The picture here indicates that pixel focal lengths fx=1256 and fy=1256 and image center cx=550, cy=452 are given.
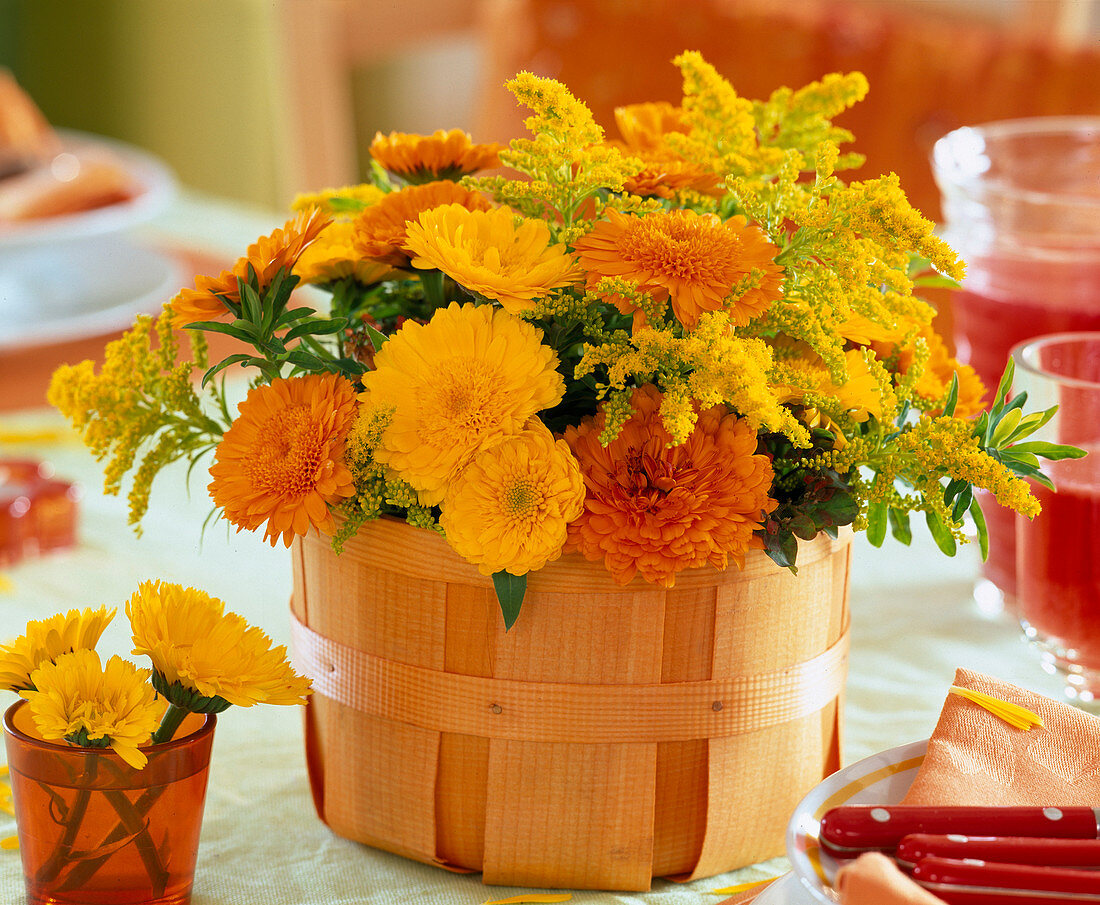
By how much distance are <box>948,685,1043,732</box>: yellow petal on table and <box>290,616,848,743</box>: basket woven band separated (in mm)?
66

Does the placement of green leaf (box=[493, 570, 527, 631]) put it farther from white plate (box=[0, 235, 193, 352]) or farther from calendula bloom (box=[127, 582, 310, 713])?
white plate (box=[0, 235, 193, 352])

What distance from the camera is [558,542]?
1.48 ft

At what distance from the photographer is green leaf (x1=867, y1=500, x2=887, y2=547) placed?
1.65 ft

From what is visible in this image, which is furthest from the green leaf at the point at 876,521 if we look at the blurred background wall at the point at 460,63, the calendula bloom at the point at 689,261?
the blurred background wall at the point at 460,63

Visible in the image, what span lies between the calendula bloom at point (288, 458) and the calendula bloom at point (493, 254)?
65 millimetres

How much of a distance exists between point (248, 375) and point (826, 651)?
2.50 ft

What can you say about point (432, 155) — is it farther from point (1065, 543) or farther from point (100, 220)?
point (100, 220)

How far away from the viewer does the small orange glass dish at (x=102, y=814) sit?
46 centimetres

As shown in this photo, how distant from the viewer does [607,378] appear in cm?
50

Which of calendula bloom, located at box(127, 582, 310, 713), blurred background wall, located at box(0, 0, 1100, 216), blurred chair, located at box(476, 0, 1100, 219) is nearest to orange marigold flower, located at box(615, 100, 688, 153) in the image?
calendula bloom, located at box(127, 582, 310, 713)

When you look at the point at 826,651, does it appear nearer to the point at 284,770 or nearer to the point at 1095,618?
the point at 1095,618

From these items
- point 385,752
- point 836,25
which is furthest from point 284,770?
point 836,25

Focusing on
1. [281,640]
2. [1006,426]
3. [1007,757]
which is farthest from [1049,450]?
[281,640]

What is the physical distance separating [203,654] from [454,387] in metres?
0.14
